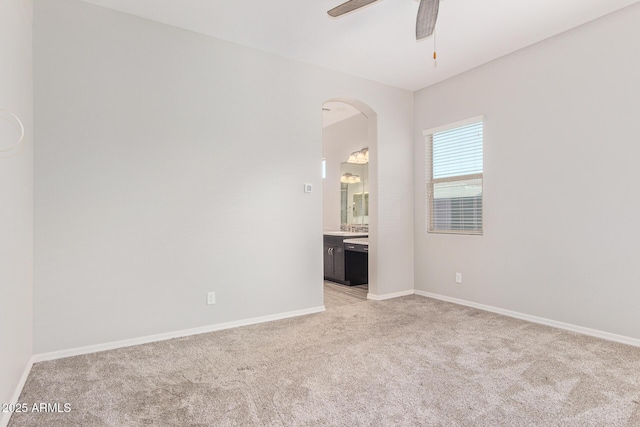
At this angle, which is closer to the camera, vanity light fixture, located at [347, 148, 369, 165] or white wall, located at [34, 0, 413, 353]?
white wall, located at [34, 0, 413, 353]

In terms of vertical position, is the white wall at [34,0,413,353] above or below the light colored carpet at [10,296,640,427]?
above

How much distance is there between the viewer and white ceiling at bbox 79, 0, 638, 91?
2965 mm

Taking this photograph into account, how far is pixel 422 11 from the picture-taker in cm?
256

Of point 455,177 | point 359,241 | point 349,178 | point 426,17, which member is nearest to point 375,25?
point 426,17

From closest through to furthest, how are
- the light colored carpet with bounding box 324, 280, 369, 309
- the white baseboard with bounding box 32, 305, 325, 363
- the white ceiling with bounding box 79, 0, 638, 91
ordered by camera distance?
the white baseboard with bounding box 32, 305, 325, 363, the white ceiling with bounding box 79, 0, 638, 91, the light colored carpet with bounding box 324, 280, 369, 309

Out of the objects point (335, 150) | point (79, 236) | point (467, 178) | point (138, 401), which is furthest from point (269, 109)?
point (335, 150)

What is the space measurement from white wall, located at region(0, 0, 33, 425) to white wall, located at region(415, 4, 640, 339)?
13.8ft

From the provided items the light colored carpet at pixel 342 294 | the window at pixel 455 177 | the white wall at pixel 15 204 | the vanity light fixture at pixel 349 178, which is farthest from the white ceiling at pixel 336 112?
the white wall at pixel 15 204

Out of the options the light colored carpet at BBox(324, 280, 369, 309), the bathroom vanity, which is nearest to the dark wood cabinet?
the bathroom vanity

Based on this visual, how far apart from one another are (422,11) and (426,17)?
60 millimetres

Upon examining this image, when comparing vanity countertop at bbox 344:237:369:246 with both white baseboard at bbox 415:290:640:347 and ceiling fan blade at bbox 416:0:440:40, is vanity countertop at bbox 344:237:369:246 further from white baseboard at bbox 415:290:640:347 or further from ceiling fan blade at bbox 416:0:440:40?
ceiling fan blade at bbox 416:0:440:40

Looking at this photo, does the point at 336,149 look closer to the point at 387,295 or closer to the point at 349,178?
the point at 349,178

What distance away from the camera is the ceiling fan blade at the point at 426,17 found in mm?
2496

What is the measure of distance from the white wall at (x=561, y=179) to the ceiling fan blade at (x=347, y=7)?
223 cm
